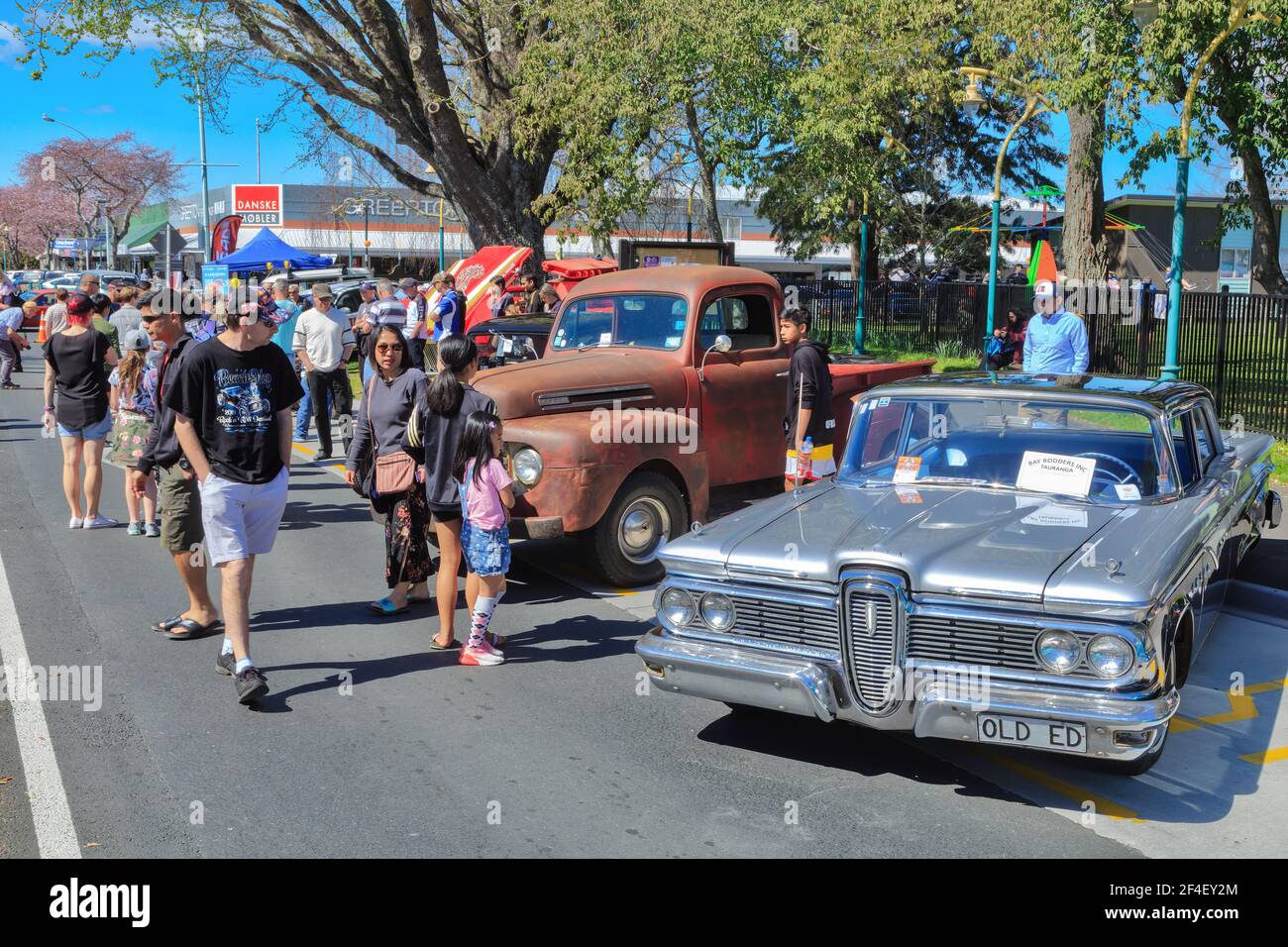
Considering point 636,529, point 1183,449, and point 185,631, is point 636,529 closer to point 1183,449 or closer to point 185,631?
point 185,631

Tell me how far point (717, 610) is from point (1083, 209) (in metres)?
17.9

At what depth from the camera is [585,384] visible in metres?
8.22

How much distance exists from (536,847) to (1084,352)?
29.2ft

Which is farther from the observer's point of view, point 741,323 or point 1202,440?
→ point 741,323

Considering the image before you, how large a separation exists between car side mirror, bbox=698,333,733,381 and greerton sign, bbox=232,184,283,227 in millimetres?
55946

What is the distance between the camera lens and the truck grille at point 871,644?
4723mm

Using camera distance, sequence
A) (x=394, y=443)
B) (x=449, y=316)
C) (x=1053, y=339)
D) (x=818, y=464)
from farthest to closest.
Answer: (x=449, y=316), (x=1053, y=339), (x=818, y=464), (x=394, y=443)

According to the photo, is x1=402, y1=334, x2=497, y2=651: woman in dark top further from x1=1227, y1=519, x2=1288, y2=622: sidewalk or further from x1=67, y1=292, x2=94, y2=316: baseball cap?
x1=1227, y1=519, x2=1288, y2=622: sidewalk

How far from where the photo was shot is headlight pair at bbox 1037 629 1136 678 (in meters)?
4.46

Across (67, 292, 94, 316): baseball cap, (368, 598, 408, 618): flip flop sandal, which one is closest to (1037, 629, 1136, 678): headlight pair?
(368, 598, 408, 618): flip flop sandal

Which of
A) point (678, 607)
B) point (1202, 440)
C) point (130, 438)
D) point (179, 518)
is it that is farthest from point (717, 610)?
point (130, 438)

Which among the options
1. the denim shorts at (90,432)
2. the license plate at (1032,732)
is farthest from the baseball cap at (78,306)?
the license plate at (1032,732)

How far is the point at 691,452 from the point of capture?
27.6 feet
